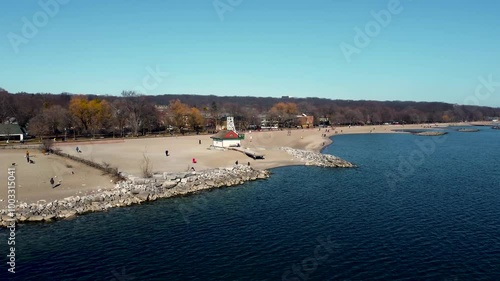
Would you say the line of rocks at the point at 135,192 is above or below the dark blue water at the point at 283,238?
above

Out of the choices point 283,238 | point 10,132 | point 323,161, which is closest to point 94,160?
point 323,161

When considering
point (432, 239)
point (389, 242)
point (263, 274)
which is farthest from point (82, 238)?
point (432, 239)

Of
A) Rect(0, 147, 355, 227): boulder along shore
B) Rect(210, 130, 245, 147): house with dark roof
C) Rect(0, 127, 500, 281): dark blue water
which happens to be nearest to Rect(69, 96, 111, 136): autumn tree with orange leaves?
Rect(210, 130, 245, 147): house with dark roof

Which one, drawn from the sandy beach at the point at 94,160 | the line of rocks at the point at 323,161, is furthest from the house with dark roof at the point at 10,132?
the line of rocks at the point at 323,161

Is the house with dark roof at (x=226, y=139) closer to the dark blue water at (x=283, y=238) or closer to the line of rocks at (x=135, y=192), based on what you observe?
the line of rocks at (x=135, y=192)

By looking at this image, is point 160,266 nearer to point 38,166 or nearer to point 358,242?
point 358,242

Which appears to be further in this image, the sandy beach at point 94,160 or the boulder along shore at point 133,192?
the sandy beach at point 94,160
